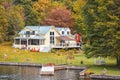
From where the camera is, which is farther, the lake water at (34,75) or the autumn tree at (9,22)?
the autumn tree at (9,22)

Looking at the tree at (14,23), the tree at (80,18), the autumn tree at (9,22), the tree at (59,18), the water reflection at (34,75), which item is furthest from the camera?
the tree at (59,18)

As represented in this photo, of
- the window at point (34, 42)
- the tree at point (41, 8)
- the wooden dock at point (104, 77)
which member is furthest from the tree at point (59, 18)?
the wooden dock at point (104, 77)

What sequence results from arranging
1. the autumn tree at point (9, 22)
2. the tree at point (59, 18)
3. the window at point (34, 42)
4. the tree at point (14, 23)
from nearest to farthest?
the window at point (34, 42) < the autumn tree at point (9, 22) < the tree at point (14, 23) < the tree at point (59, 18)

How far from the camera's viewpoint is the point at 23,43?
289 ft

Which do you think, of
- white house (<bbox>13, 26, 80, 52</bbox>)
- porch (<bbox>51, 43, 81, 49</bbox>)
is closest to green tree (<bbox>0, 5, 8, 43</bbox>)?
white house (<bbox>13, 26, 80, 52</bbox>)

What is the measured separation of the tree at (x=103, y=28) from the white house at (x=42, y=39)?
30.3 m

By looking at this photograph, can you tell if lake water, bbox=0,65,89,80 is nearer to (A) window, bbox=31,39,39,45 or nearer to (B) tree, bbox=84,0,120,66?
(B) tree, bbox=84,0,120,66

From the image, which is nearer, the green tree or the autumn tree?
the green tree

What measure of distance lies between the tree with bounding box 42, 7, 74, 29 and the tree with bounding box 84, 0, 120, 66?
144 ft

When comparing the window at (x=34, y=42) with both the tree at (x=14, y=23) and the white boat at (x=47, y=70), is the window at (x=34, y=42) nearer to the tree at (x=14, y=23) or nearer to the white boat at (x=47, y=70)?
the tree at (x=14, y=23)

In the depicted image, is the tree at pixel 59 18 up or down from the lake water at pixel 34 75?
up

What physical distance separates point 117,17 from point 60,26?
50192 mm

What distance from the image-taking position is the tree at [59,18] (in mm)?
100750

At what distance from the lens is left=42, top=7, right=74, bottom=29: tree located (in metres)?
101
